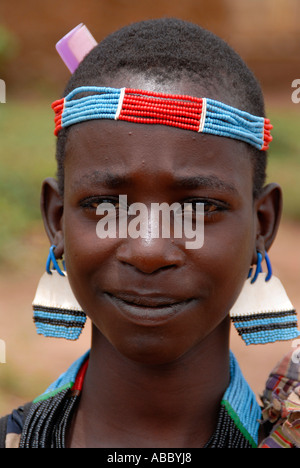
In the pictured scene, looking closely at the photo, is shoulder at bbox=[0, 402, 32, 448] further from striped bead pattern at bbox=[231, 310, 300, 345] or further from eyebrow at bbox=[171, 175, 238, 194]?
eyebrow at bbox=[171, 175, 238, 194]

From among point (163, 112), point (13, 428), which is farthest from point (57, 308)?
point (163, 112)

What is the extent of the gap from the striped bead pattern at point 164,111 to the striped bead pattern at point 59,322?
0.68 meters

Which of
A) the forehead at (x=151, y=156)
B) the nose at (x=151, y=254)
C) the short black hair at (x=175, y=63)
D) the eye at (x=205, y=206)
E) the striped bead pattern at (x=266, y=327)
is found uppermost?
the short black hair at (x=175, y=63)

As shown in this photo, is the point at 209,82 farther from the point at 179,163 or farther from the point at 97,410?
the point at 97,410

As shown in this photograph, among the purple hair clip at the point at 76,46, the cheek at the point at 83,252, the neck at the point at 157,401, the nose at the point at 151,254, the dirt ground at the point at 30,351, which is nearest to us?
the nose at the point at 151,254

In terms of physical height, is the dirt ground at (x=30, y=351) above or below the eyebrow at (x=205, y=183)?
below

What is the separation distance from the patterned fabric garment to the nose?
23.3 inches

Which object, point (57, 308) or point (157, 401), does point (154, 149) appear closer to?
point (57, 308)

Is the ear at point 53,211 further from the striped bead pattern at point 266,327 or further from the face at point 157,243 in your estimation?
the striped bead pattern at point 266,327

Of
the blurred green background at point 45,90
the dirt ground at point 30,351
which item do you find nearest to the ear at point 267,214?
the dirt ground at point 30,351

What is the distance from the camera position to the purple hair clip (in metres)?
2.37

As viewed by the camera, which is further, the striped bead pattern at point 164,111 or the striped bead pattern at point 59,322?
the striped bead pattern at point 59,322

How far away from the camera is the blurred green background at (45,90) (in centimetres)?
732

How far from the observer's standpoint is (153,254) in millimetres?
1936
